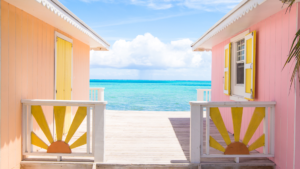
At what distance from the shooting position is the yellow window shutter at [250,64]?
373 cm

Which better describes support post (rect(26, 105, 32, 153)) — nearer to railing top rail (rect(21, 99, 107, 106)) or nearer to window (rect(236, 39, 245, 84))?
railing top rail (rect(21, 99, 107, 106))

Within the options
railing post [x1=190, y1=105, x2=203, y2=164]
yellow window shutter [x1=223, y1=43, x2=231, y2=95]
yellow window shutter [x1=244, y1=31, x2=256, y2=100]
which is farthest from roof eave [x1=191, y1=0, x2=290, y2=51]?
railing post [x1=190, y1=105, x2=203, y2=164]

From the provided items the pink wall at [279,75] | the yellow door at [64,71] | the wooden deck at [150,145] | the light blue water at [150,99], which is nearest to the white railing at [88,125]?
the wooden deck at [150,145]

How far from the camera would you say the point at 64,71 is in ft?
15.8

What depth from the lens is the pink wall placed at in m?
2.74

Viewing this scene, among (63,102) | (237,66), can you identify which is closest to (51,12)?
(63,102)

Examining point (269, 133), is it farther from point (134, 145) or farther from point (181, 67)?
point (181, 67)

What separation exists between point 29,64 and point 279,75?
389cm

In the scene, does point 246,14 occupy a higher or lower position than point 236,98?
higher

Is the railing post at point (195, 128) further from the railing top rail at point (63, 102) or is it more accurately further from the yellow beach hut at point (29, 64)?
the yellow beach hut at point (29, 64)

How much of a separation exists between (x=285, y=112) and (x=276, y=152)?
0.64m

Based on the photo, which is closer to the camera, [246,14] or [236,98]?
[246,14]

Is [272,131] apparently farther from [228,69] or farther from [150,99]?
[150,99]

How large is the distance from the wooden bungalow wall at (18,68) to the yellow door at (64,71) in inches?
12.1
